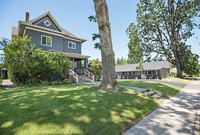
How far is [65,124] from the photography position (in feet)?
12.8

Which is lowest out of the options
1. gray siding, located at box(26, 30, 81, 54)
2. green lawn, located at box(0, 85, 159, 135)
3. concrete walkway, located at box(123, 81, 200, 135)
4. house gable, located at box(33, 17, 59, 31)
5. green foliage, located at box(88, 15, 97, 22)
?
concrete walkway, located at box(123, 81, 200, 135)

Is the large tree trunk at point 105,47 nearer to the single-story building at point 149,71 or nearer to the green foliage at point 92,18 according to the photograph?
the green foliage at point 92,18

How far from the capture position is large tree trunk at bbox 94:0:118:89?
8.41 metres

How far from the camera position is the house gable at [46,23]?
59.3ft

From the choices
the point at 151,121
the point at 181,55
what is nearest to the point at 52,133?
the point at 151,121

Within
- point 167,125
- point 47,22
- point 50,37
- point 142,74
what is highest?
point 47,22

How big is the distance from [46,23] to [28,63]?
8.46 meters

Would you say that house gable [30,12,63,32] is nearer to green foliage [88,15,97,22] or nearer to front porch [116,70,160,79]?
green foliage [88,15,97,22]

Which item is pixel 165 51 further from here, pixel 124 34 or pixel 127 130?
pixel 127 130

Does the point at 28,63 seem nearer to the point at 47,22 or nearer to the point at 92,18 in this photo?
the point at 92,18

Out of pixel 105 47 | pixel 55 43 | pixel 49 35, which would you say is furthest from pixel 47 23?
pixel 105 47

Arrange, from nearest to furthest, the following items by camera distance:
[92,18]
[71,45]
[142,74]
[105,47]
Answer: [105,47] < [92,18] < [71,45] < [142,74]

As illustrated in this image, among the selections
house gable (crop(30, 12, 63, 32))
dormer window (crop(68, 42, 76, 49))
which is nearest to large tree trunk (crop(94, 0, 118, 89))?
→ house gable (crop(30, 12, 63, 32))

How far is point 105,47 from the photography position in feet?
27.8
